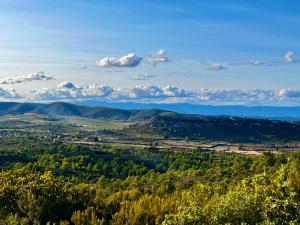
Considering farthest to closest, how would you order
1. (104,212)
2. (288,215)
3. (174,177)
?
(174,177)
(104,212)
(288,215)

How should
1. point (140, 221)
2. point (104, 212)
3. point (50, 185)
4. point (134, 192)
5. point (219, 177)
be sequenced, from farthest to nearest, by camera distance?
point (219, 177) → point (134, 192) → point (50, 185) → point (104, 212) → point (140, 221)

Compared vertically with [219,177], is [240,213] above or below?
above

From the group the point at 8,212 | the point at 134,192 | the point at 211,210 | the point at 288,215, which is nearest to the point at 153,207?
the point at 134,192

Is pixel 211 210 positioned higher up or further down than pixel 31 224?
higher up

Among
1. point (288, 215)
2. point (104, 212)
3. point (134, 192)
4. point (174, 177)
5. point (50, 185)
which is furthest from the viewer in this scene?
point (174, 177)

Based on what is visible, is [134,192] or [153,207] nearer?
[153,207]

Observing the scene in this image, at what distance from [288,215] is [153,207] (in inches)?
1806

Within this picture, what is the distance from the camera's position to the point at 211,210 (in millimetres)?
66375

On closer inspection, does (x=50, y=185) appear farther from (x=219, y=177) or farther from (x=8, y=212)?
(x=219, y=177)

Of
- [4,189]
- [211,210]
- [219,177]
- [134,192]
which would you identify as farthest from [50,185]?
A: [219,177]

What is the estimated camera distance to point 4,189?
108 meters

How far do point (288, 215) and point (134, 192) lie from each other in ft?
223

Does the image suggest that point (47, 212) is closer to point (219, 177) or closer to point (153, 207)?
point (153, 207)

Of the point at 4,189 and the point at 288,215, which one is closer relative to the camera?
the point at 288,215
